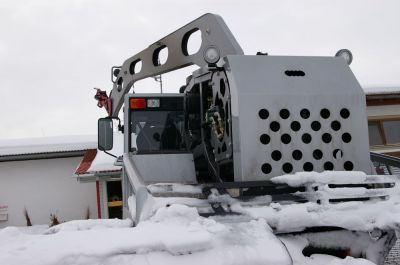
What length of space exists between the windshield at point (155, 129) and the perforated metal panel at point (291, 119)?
1.94m

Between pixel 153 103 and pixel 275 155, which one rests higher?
pixel 153 103

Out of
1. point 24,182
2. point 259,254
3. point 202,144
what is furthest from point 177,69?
point 24,182

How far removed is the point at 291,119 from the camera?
3994 mm

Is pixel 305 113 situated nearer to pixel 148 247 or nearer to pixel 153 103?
pixel 148 247

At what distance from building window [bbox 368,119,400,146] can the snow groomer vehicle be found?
1350cm

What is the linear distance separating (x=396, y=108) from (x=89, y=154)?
12.5 m

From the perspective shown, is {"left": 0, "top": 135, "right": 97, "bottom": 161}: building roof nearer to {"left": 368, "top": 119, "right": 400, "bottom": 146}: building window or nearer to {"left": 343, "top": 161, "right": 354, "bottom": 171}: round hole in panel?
{"left": 368, "top": 119, "right": 400, "bottom": 146}: building window

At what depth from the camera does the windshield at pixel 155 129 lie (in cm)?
598

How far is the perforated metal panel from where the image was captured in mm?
3900

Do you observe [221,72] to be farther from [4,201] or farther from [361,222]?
[4,201]

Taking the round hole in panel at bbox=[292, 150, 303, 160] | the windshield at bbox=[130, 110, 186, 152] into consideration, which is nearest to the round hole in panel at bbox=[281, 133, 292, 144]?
the round hole in panel at bbox=[292, 150, 303, 160]

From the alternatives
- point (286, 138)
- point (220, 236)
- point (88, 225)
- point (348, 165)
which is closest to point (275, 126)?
point (286, 138)

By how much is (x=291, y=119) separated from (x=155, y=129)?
2522 mm

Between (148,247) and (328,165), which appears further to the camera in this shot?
(328,165)
